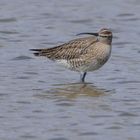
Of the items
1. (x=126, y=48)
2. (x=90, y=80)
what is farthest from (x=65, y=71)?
(x=126, y=48)

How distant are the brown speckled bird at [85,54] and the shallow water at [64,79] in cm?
27

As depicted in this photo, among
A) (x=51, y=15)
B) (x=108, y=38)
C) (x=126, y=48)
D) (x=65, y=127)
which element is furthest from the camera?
(x=51, y=15)

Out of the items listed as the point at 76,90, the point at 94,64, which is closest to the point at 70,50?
the point at 94,64

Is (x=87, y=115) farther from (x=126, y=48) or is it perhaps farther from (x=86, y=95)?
(x=126, y=48)

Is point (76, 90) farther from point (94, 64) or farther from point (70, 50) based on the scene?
point (70, 50)

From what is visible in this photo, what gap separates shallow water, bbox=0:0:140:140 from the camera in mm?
11539

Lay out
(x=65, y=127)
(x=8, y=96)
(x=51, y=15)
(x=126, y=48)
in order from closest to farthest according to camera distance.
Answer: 1. (x=65, y=127)
2. (x=8, y=96)
3. (x=126, y=48)
4. (x=51, y=15)

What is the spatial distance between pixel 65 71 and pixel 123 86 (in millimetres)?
1373

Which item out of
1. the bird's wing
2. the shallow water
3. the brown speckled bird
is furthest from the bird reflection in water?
the bird's wing

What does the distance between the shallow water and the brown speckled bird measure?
0.27 m

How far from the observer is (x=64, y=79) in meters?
14.3

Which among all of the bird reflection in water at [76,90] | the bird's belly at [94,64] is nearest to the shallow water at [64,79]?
the bird reflection in water at [76,90]

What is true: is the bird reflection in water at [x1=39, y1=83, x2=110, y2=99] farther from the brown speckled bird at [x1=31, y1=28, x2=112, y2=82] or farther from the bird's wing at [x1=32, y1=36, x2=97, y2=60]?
the bird's wing at [x1=32, y1=36, x2=97, y2=60]

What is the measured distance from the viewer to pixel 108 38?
14.1 m
